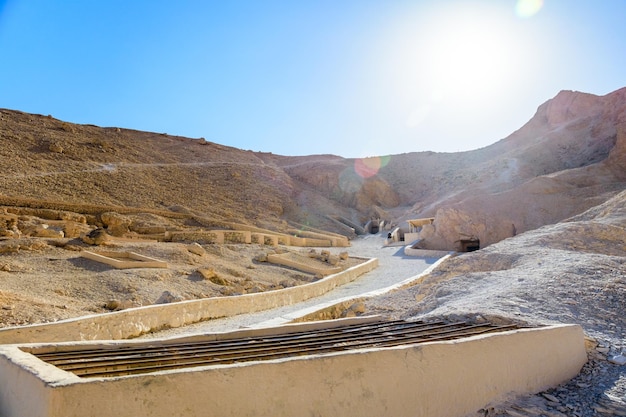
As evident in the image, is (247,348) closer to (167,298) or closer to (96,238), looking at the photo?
(167,298)

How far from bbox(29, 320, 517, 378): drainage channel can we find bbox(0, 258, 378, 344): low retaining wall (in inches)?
120

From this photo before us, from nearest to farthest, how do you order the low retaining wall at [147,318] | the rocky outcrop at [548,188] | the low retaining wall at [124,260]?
1. the low retaining wall at [147,318]
2. the low retaining wall at [124,260]
3. the rocky outcrop at [548,188]

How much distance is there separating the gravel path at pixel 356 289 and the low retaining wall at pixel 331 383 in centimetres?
164

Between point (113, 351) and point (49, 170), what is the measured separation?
30224 mm

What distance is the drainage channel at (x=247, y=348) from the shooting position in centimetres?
344

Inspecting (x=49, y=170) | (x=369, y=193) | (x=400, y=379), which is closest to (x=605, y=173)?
(x=369, y=193)

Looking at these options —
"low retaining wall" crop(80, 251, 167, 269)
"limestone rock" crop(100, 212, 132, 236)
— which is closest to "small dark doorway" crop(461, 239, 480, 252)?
"limestone rock" crop(100, 212, 132, 236)

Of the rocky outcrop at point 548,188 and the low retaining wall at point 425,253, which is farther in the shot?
the rocky outcrop at point 548,188

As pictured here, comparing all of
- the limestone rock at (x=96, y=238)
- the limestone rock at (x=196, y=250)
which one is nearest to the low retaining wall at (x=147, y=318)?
the limestone rock at (x=196, y=250)

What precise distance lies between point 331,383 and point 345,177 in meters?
43.2

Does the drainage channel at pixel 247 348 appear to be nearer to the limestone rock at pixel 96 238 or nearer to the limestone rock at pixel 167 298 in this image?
the limestone rock at pixel 167 298

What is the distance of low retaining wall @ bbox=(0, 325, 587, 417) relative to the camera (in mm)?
2816

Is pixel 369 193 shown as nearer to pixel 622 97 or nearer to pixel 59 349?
pixel 622 97

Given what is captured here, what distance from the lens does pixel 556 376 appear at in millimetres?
4770
